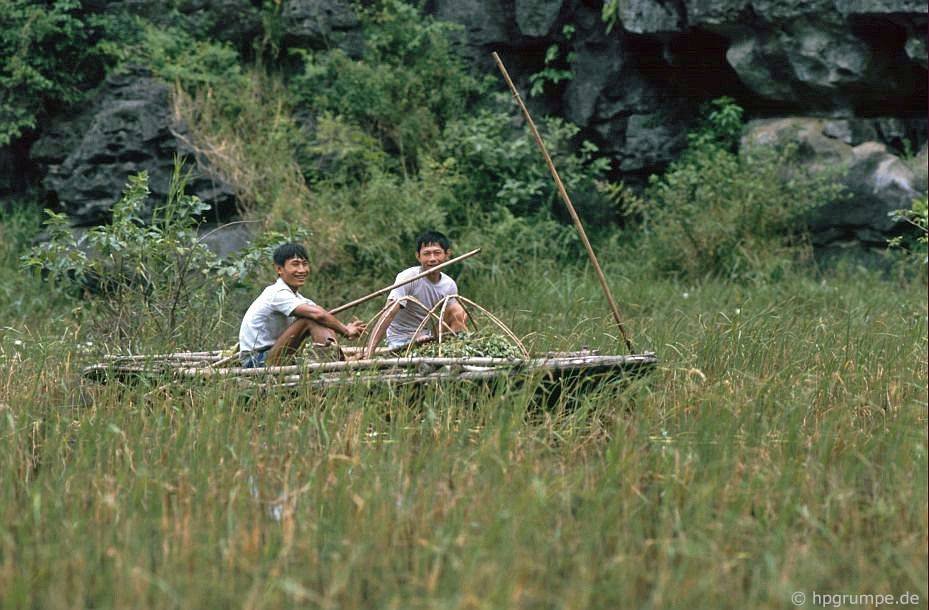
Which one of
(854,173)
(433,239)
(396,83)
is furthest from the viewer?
(396,83)

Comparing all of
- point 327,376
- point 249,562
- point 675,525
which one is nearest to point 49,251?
point 327,376

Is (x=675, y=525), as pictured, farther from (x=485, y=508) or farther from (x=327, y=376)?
(x=327, y=376)

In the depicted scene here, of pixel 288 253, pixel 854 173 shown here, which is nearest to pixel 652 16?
pixel 854 173

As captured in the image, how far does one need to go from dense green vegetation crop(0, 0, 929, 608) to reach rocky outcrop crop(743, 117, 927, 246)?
1.00 ft

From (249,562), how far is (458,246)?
6.07m

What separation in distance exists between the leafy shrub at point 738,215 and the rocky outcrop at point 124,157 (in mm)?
3594

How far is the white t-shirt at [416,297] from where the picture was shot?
608cm

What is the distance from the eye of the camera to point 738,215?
9430 mm

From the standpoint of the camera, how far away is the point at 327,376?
16.0 feet

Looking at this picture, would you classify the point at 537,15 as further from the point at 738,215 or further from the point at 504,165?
the point at 738,215

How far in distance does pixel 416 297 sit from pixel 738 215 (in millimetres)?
4146

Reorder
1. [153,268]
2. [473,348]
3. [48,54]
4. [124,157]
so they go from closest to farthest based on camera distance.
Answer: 1. [473,348]
2. [153,268]
3. [124,157]
4. [48,54]

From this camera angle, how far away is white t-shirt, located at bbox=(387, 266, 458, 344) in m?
6.08

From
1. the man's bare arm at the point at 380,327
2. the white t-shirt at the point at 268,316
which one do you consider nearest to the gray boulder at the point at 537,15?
the man's bare arm at the point at 380,327
